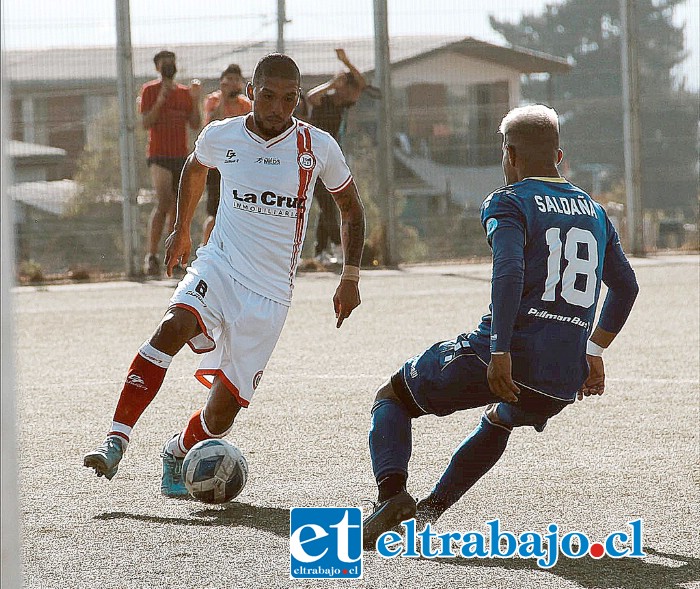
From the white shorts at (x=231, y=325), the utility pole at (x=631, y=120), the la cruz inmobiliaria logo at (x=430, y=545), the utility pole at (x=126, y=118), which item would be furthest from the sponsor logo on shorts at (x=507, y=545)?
the utility pole at (x=631, y=120)

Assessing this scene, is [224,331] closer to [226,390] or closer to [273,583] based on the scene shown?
[226,390]

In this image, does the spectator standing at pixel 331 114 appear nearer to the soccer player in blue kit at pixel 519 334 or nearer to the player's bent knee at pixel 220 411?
the player's bent knee at pixel 220 411

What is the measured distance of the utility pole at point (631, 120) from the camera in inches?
655

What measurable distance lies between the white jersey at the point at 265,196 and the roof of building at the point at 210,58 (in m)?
10.9

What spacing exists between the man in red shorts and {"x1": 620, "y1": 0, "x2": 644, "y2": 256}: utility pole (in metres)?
5.89

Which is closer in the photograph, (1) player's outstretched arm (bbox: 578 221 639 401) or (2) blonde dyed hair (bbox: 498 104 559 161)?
(2) blonde dyed hair (bbox: 498 104 559 161)

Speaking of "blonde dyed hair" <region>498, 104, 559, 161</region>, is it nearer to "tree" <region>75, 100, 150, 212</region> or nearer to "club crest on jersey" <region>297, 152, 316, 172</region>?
"club crest on jersey" <region>297, 152, 316, 172</region>

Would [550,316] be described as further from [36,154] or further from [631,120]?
[631,120]

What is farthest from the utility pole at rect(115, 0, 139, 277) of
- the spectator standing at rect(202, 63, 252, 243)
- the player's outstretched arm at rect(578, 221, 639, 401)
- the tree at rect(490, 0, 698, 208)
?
the player's outstretched arm at rect(578, 221, 639, 401)

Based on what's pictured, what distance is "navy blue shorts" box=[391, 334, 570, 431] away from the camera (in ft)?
13.1

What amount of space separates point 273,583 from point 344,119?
1202 centimetres

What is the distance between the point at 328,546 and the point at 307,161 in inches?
71.7

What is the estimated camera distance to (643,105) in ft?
55.2

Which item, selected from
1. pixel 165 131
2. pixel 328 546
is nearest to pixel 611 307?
pixel 328 546
